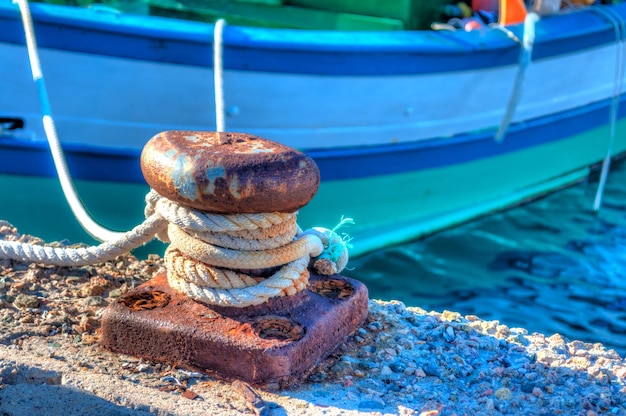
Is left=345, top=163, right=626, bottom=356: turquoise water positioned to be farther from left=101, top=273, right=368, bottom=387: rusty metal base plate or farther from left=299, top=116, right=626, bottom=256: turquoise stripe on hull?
left=101, top=273, right=368, bottom=387: rusty metal base plate

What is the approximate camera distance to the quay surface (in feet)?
7.11

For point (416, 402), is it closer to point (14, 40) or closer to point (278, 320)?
point (278, 320)

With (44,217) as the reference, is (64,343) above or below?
above

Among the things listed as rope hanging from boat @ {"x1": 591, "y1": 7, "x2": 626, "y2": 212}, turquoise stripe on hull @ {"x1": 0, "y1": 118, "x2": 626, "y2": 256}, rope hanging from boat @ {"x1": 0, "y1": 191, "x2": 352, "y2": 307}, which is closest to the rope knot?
rope hanging from boat @ {"x1": 0, "y1": 191, "x2": 352, "y2": 307}

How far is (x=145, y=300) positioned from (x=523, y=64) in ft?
12.2

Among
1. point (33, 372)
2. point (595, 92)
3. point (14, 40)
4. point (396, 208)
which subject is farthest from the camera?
point (595, 92)

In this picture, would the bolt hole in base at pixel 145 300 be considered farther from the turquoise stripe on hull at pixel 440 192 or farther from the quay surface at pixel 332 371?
the turquoise stripe on hull at pixel 440 192

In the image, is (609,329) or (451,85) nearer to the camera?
(609,329)

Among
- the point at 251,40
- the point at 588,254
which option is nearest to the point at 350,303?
the point at 251,40

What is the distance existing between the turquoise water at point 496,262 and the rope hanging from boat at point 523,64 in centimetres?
84

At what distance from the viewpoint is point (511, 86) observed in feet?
18.9

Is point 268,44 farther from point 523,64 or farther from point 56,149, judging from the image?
point 523,64

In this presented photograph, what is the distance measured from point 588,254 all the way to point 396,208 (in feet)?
4.29

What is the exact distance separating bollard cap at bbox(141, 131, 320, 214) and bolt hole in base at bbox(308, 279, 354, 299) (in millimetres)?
348
